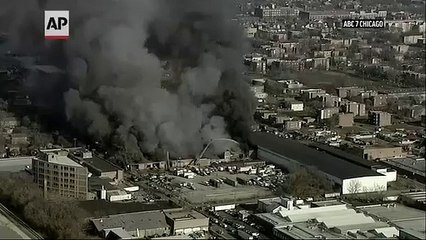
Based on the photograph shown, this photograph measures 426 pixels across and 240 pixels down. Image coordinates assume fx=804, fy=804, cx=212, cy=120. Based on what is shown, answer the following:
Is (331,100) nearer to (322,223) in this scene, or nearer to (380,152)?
(380,152)

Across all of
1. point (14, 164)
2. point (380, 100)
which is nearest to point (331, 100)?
point (380, 100)

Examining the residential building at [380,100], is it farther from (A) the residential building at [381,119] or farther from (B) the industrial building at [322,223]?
(B) the industrial building at [322,223]

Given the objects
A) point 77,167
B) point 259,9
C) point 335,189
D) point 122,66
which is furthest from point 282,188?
point 259,9

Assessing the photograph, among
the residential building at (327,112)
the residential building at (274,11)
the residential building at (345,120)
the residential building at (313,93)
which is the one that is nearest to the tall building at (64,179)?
the residential building at (345,120)

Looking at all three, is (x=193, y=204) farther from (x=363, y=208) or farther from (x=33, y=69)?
(x=33, y=69)

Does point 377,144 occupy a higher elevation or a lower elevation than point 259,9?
lower

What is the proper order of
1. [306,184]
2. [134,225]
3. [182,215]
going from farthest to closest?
1. [306,184]
2. [182,215]
3. [134,225]
